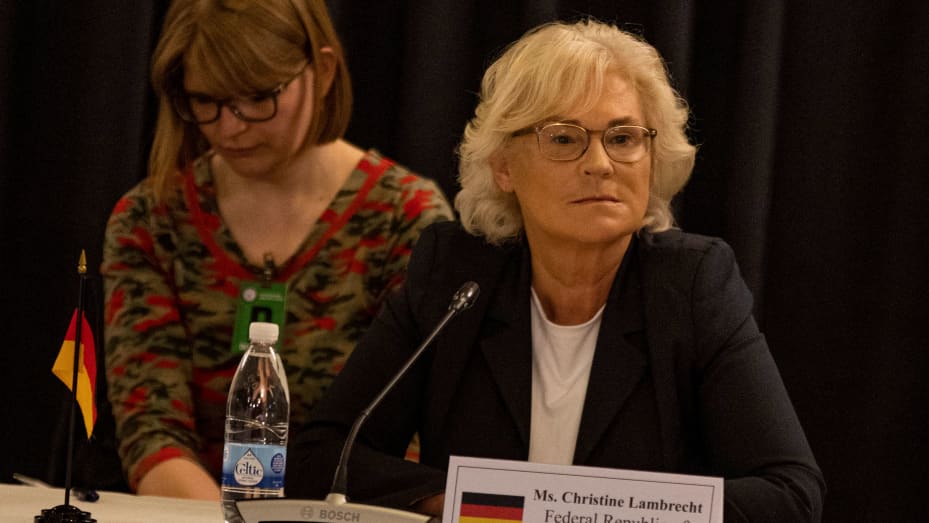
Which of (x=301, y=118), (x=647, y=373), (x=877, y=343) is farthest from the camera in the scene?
(x=877, y=343)

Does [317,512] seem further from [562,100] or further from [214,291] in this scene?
[214,291]

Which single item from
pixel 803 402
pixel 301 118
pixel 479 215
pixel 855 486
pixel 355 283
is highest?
pixel 301 118

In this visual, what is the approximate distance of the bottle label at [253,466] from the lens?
64.1 inches

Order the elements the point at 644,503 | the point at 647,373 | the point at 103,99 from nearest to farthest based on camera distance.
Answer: the point at 644,503 < the point at 647,373 < the point at 103,99

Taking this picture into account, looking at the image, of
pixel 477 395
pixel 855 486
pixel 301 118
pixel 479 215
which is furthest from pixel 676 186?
pixel 855 486

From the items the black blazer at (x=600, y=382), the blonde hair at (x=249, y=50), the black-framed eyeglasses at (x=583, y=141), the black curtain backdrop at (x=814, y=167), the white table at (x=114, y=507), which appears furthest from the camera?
the black curtain backdrop at (x=814, y=167)

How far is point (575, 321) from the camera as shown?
2109 millimetres

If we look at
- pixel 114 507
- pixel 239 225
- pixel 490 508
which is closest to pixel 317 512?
pixel 490 508

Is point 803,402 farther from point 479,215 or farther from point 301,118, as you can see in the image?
point 301,118

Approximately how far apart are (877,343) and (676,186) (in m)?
0.81

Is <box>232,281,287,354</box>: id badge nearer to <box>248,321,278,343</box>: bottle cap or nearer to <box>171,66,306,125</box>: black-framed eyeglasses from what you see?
<box>171,66,306,125</box>: black-framed eyeglasses

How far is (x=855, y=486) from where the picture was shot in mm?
2740

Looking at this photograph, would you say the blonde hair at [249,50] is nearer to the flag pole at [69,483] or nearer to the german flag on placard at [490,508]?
the flag pole at [69,483]

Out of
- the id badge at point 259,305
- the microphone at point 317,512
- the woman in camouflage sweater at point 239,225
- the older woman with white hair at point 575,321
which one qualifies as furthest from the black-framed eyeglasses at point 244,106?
the microphone at point 317,512
